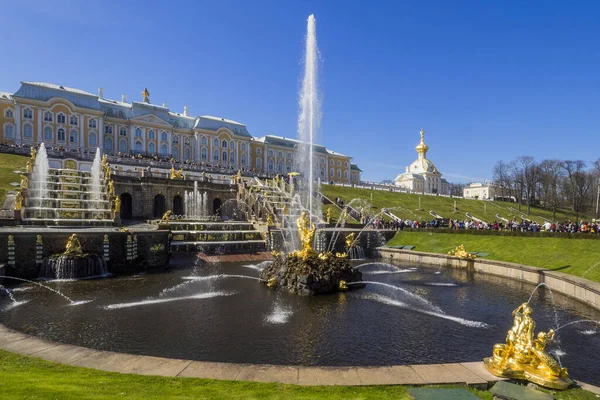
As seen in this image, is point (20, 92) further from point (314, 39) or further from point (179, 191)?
point (314, 39)

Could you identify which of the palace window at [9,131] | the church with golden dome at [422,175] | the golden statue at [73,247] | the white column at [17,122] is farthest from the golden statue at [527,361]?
the church with golden dome at [422,175]

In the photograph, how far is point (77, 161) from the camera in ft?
170

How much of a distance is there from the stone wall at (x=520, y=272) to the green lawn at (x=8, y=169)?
36.3 meters

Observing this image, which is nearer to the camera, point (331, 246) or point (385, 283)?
point (385, 283)

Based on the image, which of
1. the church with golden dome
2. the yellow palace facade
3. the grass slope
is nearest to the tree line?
the grass slope

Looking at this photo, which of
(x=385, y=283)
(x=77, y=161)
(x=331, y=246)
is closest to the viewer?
(x=385, y=283)

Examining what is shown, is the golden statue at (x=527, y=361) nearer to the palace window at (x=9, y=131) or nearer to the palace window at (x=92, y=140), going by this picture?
the palace window at (x=92, y=140)

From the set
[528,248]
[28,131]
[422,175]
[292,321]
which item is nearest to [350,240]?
[528,248]

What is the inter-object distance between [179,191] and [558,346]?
136 feet

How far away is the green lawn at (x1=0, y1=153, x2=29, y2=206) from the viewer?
3531 cm

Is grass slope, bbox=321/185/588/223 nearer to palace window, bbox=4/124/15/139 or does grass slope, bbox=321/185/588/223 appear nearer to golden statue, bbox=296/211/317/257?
golden statue, bbox=296/211/317/257

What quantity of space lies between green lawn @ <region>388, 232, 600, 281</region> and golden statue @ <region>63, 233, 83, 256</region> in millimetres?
26730

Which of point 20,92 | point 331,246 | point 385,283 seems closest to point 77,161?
point 20,92

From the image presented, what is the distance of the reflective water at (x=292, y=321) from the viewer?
1006 centimetres
